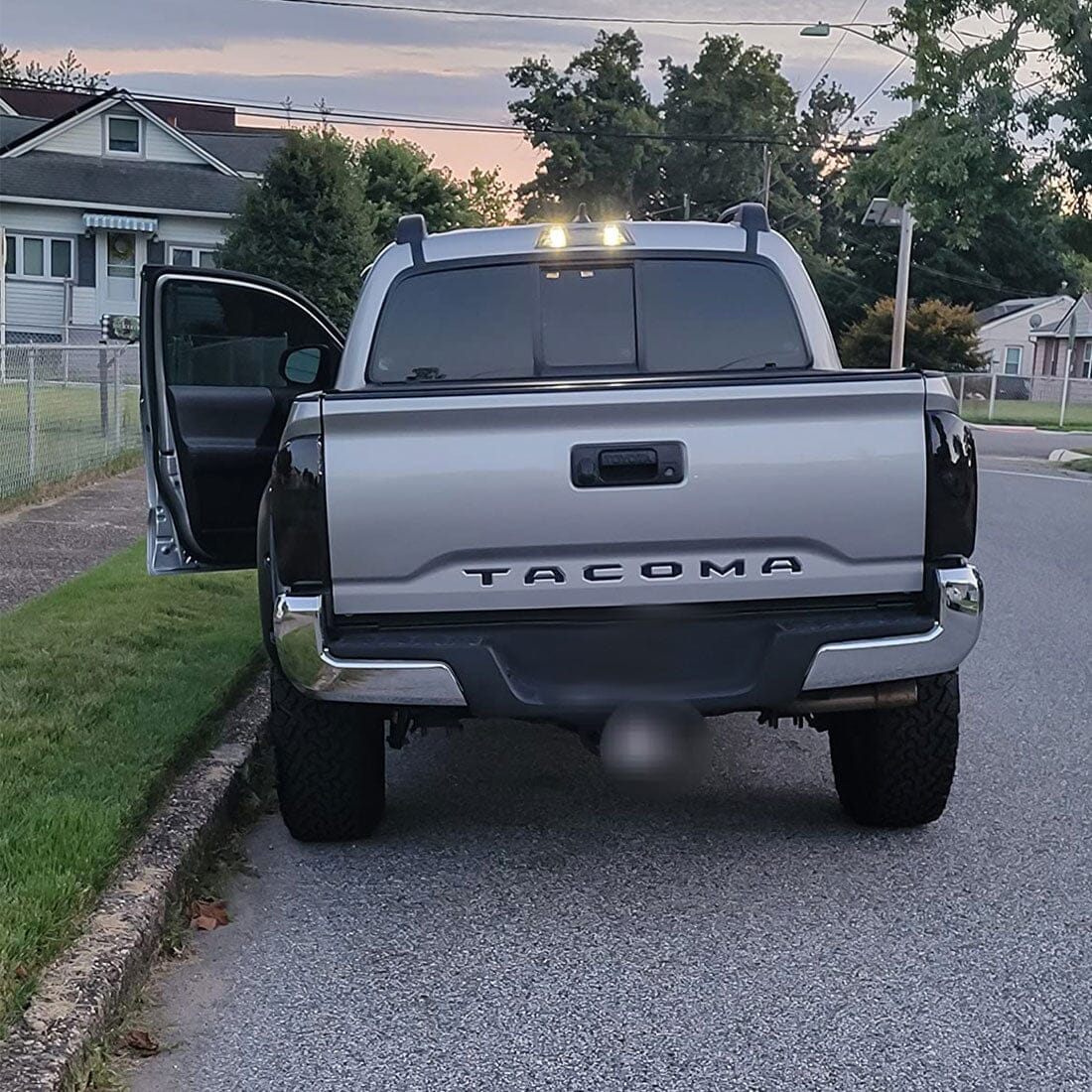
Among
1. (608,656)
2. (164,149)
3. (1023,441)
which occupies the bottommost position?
(1023,441)

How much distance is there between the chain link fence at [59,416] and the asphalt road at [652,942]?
7657 millimetres

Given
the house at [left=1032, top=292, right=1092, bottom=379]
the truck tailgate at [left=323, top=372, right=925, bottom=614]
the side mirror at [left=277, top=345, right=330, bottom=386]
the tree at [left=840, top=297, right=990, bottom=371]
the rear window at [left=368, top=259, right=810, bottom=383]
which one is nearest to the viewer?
the truck tailgate at [left=323, top=372, right=925, bottom=614]

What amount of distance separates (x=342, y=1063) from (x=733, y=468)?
181cm

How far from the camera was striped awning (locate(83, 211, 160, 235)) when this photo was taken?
125 ft

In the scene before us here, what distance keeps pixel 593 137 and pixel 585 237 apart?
70830mm

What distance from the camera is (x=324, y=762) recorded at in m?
4.60

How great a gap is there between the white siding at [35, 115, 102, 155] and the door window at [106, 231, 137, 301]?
7.80 feet

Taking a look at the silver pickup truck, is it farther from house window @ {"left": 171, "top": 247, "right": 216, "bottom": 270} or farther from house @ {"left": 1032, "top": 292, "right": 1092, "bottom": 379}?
house @ {"left": 1032, "top": 292, "right": 1092, "bottom": 379}

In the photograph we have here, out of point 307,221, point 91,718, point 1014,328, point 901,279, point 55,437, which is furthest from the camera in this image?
point 1014,328

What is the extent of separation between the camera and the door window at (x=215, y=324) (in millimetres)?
5973

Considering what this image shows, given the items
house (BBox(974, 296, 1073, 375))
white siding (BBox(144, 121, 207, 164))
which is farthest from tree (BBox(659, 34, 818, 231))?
white siding (BBox(144, 121, 207, 164))

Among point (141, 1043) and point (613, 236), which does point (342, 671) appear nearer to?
point (141, 1043)

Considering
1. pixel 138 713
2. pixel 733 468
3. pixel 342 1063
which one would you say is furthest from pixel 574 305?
pixel 342 1063

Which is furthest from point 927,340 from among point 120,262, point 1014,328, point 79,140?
point 79,140
